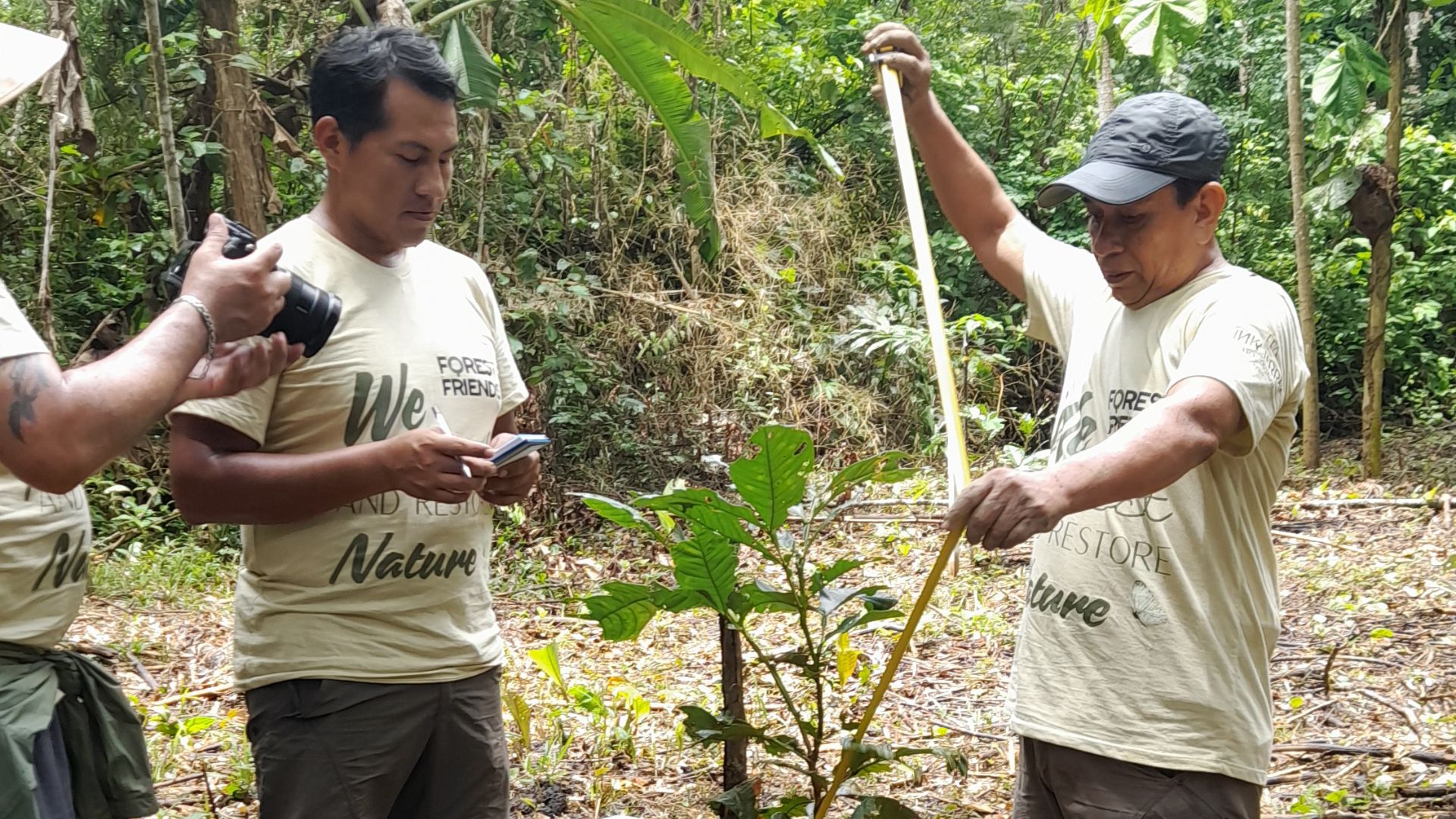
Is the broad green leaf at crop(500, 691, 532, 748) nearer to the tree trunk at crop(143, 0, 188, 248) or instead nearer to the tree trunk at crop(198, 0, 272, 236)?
the tree trunk at crop(143, 0, 188, 248)

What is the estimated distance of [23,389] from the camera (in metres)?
1.26

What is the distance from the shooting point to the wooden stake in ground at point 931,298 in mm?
1756

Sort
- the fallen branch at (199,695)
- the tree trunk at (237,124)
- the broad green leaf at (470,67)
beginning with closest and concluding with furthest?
the fallen branch at (199,695), the broad green leaf at (470,67), the tree trunk at (237,124)

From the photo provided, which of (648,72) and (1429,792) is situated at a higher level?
(648,72)

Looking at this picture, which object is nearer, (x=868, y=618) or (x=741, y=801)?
(x=868, y=618)

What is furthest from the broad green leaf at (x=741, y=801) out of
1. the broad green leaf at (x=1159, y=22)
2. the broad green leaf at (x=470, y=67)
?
the broad green leaf at (x=1159, y=22)

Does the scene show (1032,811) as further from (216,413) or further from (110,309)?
(110,309)

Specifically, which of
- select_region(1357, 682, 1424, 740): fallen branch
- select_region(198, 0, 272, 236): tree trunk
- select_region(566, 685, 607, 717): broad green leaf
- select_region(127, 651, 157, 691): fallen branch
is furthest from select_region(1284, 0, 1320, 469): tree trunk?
select_region(127, 651, 157, 691): fallen branch

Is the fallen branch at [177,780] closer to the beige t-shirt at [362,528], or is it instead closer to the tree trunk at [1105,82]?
the beige t-shirt at [362,528]

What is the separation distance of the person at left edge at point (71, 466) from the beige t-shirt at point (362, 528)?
0.15 meters

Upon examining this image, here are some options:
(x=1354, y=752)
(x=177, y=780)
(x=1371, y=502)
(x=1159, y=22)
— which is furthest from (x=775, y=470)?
(x=1371, y=502)

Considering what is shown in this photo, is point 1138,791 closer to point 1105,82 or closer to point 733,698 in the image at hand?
point 733,698

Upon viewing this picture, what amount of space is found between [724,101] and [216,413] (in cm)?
704

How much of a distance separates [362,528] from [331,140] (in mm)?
616
